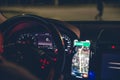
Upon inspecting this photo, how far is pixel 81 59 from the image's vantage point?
2.51 m

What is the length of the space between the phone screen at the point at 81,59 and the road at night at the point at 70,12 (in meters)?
0.19

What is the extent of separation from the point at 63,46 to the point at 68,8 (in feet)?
1.33

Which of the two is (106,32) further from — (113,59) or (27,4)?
(27,4)

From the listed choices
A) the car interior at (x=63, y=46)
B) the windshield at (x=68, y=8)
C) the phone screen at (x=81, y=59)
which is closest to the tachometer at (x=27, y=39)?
the car interior at (x=63, y=46)

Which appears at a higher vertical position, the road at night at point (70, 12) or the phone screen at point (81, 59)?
the road at night at point (70, 12)

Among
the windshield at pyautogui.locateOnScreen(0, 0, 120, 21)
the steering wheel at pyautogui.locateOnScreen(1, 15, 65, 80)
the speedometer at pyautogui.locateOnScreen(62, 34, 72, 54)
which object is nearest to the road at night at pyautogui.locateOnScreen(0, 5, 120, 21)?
the windshield at pyautogui.locateOnScreen(0, 0, 120, 21)

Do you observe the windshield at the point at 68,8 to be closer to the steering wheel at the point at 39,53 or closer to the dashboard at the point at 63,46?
the dashboard at the point at 63,46

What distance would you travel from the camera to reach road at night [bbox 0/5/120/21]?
2.32 m

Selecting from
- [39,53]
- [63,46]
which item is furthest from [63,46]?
[39,53]

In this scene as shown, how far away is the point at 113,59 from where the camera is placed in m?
2.37

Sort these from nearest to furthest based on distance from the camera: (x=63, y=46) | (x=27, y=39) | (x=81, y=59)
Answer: (x=63, y=46) < (x=27, y=39) < (x=81, y=59)

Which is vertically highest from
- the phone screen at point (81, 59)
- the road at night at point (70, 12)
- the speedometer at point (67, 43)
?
the road at night at point (70, 12)

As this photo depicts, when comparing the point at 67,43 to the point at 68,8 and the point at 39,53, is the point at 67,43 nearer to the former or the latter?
the point at 68,8

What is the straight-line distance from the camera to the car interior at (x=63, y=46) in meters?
2.15
